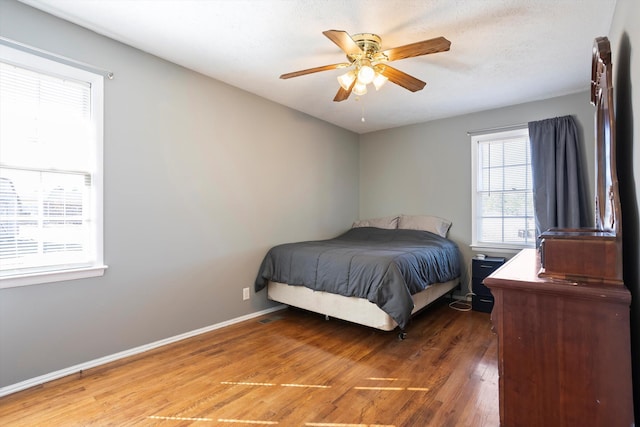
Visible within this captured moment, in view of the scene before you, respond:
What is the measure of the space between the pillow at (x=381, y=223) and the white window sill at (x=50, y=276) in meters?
3.38

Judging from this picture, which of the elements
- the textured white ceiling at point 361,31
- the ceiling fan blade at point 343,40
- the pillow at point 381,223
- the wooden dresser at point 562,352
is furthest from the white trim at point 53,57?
the pillow at point 381,223

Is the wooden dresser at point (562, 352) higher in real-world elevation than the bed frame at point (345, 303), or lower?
higher

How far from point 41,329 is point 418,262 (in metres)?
2.93

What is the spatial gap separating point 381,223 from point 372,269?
6.73 ft

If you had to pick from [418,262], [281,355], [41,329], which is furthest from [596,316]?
[41,329]

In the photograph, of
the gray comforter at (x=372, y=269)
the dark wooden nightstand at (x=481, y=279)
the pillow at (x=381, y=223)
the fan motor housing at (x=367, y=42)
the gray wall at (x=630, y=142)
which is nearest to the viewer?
the gray wall at (x=630, y=142)

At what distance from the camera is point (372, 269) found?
106 inches

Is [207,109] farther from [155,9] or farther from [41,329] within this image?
[41,329]

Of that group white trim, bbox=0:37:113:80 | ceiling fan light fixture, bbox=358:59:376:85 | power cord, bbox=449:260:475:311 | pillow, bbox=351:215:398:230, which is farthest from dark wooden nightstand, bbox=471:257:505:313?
white trim, bbox=0:37:113:80

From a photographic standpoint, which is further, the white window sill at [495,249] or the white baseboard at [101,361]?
the white window sill at [495,249]

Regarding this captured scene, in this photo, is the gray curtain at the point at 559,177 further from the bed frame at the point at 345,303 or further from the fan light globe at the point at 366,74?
the fan light globe at the point at 366,74

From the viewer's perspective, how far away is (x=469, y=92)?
341cm

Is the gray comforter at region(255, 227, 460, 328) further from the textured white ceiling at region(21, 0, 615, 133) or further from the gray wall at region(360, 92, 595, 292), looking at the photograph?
the textured white ceiling at region(21, 0, 615, 133)

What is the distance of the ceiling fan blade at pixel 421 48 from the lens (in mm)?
1910
